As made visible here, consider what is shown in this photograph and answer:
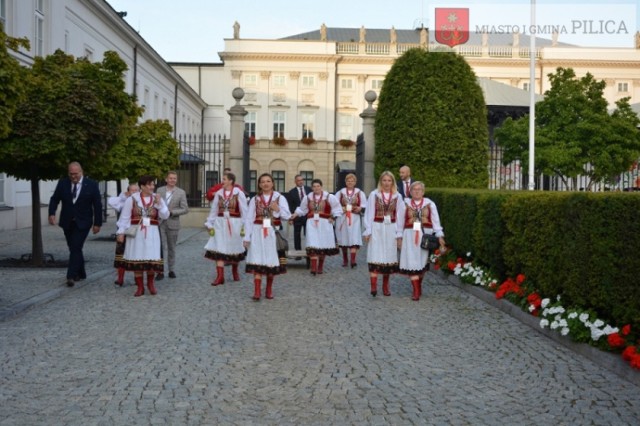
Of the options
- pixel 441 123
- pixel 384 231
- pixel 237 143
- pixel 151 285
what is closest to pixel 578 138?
pixel 237 143

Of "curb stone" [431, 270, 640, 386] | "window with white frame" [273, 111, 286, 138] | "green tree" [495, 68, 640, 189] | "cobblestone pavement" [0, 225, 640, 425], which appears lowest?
"cobblestone pavement" [0, 225, 640, 425]

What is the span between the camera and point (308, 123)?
250 ft

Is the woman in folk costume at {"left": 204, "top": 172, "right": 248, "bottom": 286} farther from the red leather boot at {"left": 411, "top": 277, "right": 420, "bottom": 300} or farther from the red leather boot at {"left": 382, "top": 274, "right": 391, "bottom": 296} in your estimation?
the red leather boot at {"left": 411, "top": 277, "right": 420, "bottom": 300}

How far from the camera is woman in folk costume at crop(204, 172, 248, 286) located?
42.7 feet

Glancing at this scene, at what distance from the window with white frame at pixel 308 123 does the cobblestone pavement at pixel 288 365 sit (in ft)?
213

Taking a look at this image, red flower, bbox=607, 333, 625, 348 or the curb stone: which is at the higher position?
red flower, bbox=607, 333, 625, 348

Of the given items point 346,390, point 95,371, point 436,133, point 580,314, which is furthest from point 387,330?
point 436,133

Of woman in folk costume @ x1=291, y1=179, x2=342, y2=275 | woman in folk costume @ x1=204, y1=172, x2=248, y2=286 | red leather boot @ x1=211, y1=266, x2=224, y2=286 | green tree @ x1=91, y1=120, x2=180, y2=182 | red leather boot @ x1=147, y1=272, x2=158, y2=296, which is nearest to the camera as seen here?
red leather boot @ x1=147, y1=272, x2=158, y2=296

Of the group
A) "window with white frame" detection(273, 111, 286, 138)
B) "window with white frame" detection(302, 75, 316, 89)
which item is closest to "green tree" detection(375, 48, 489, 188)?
"window with white frame" detection(302, 75, 316, 89)

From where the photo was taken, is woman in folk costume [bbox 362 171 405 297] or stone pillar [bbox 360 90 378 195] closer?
woman in folk costume [bbox 362 171 405 297]

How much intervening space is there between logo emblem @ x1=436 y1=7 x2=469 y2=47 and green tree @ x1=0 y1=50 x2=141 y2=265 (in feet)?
69.0

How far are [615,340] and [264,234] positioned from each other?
5723 mm

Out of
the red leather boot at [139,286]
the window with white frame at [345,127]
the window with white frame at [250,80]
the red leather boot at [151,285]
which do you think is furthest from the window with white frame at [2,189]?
the window with white frame at [345,127]

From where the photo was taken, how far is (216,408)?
5578 millimetres
